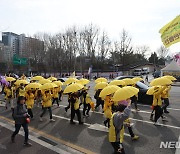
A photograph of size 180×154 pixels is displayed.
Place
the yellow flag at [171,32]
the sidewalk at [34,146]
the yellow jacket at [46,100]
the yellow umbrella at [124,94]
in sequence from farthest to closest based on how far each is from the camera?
the yellow jacket at [46,100], the sidewalk at [34,146], the yellow flag at [171,32], the yellow umbrella at [124,94]

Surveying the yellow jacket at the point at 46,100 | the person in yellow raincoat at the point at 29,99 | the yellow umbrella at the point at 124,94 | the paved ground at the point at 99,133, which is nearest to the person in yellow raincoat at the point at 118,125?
the yellow umbrella at the point at 124,94

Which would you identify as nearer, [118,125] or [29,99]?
[118,125]

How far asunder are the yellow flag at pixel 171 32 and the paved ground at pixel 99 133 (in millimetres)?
2950

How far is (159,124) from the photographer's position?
9.73 metres

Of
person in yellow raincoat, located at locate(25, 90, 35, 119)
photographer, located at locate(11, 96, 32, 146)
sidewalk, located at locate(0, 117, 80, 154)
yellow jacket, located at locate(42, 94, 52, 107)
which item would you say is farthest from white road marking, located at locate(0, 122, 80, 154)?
yellow jacket, located at locate(42, 94, 52, 107)

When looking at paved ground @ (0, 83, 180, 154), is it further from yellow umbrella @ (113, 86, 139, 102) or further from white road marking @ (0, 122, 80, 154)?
yellow umbrella @ (113, 86, 139, 102)

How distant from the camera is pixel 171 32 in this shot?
24.6ft

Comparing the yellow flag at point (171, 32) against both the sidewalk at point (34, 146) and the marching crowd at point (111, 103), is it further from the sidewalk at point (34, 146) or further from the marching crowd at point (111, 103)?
the sidewalk at point (34, 146)

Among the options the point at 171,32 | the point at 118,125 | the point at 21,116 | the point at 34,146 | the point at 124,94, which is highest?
the point at 171,32

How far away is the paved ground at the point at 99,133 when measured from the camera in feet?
24.2

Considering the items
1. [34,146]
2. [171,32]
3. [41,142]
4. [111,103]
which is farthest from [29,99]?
[171,32]

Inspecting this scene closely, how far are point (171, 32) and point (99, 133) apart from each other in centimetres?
409

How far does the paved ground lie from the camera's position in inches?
290

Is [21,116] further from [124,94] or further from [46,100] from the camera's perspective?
[124,94]
